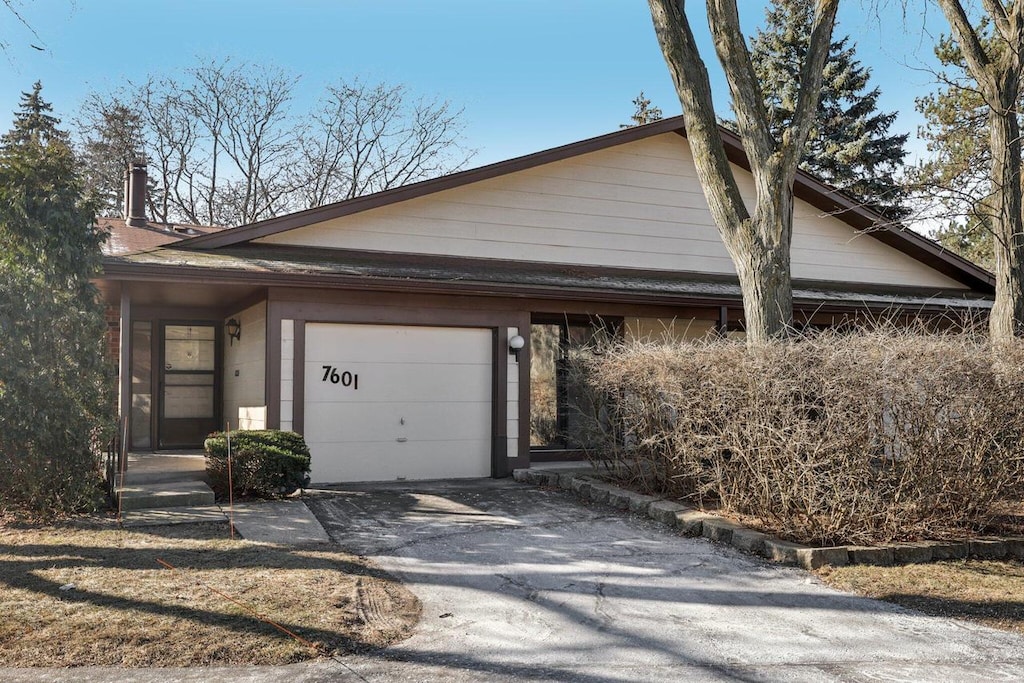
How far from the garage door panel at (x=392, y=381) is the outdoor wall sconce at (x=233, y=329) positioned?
259 centimetres

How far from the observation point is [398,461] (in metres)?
10.3

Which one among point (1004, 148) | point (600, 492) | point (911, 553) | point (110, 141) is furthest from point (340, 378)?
point (110, 141)

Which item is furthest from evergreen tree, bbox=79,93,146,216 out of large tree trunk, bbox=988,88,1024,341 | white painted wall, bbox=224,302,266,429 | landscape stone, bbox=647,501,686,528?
large tree trunk, bbox=988,88,1024,341

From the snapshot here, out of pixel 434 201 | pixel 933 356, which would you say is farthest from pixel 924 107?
pixel 933 356

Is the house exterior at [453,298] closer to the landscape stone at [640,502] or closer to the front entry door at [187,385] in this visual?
the front entry door at [187,385]

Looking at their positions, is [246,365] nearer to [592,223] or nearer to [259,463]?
[259,463]

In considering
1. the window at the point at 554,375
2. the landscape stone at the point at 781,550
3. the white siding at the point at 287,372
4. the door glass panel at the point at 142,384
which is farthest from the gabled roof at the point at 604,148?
the landscape stone at the point at 781,550

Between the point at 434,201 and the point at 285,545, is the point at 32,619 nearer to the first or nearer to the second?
the point at 285,545

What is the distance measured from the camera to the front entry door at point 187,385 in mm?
12805

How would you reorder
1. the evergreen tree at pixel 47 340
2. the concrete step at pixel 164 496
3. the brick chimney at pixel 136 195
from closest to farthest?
1. the evergreen tree at pixel 47 340
2. the concrete step at pixel 164 496
3. the brick chimney at pixel 136 195

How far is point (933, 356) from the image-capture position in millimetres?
6582

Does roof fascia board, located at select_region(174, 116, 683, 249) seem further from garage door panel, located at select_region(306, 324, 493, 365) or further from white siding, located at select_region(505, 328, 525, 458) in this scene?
→ white siding, located at select_region(505, 328, 525, 458)

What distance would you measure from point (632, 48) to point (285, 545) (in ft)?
60.7

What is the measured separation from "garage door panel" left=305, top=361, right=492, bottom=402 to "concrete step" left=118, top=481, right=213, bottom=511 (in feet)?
6.69
